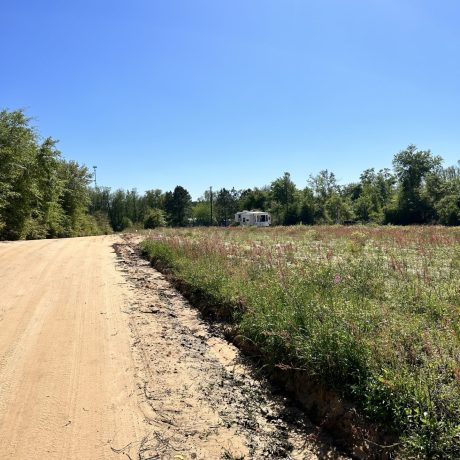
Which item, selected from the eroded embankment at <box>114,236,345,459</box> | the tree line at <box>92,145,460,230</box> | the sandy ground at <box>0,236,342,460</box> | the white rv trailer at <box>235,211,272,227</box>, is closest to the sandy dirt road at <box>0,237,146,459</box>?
the sandy ground at <box>0,236,342,460</box>

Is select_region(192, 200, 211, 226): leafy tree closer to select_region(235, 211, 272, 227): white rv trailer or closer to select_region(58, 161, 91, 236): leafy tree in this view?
select_region(235, 211, 272, 227): white rv trailer

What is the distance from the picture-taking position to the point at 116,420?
369 cm

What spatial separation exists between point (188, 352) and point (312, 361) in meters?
2.19

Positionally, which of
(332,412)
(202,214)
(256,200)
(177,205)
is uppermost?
(256,200)

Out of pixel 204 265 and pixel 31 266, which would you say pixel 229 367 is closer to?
pixel 204 265

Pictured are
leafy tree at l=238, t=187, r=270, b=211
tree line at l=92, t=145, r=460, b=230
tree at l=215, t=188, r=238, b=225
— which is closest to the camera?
tree line at l=92, t=145, r=460, b=230

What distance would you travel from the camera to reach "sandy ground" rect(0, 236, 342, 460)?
3381mm

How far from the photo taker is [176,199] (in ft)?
269

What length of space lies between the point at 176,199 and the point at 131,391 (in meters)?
79.0

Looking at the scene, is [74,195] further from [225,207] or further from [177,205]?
[225,207]

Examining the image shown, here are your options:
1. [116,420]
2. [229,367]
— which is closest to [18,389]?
[116,420]

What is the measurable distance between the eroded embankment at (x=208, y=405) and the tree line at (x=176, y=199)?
71.2ft

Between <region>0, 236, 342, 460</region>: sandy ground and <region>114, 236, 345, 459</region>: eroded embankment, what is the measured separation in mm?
12

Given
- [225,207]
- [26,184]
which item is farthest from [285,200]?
[26,184]
